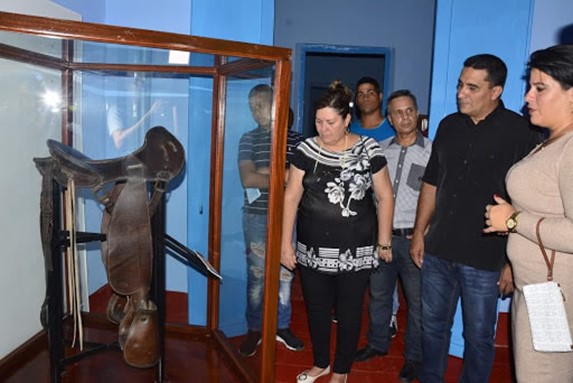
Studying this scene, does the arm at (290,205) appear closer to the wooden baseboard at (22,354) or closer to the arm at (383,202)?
the arm at (383,202)

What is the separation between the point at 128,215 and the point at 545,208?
162 centimetres

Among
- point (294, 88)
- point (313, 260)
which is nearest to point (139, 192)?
point (313, 260)

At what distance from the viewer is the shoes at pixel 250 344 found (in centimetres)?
235

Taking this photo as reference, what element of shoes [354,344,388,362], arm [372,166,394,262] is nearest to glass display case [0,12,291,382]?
arm [372,166,394,262]

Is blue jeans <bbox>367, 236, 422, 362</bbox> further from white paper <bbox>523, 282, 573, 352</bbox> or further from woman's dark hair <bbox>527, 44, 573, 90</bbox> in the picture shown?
woman's dark hair <bbox>527, 44, 573, 90</bbox>

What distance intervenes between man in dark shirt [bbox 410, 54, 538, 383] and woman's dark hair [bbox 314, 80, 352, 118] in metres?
0.49

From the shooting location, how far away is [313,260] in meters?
2.31

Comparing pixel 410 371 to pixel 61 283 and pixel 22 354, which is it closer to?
pixel 61 283

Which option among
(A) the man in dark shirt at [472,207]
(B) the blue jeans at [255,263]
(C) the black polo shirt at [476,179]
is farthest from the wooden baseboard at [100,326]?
(C) the black polo shirt at [476,179]

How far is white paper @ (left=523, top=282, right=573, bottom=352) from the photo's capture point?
149cm

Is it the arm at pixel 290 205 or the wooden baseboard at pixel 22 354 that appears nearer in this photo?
the arm at pixel 290 205

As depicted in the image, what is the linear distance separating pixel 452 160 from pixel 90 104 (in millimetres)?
1970

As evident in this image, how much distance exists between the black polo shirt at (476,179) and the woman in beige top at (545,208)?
515mm

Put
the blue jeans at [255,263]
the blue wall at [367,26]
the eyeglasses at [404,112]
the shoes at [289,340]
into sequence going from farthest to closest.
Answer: the blue wall at [367,26] < the shoes at [289,340] < the eyeglasses at [404,112] < the blue jeans at [255,263]
